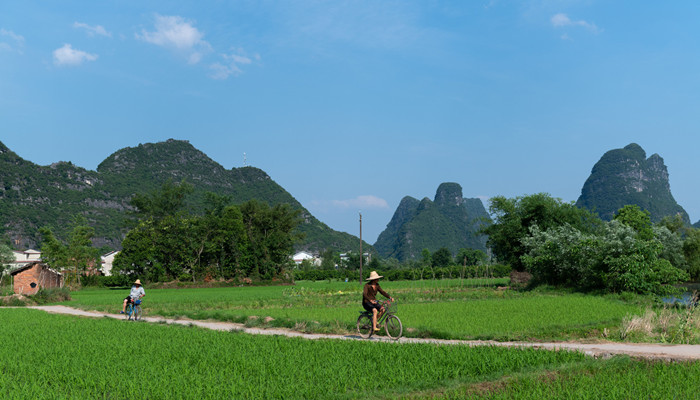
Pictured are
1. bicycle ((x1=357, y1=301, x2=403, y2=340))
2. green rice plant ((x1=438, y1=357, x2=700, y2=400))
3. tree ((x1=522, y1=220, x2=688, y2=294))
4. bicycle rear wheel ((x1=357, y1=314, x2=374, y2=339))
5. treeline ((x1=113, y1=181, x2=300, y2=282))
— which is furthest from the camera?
treeline ((x1=113, y1=181, x2=300, y2=282))

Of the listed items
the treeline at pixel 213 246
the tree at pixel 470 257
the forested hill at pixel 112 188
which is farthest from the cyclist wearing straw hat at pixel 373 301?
the tree at pixel 470 257

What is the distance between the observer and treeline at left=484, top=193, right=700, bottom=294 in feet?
90.1

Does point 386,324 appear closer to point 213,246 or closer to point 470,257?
point 213,246

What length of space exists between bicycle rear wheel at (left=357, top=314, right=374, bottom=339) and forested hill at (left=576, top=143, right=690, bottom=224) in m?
182

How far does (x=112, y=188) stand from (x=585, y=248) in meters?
140

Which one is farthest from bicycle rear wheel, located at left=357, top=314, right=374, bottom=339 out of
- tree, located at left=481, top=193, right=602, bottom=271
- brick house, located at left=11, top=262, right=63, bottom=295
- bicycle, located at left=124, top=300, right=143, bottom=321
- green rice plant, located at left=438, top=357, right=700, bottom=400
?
brick house, located at left=11, top=262, right=63, bottom=295

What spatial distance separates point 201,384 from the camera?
8344 millimetres

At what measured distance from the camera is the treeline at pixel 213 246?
200 feet

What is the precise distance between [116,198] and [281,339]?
142750 millimetres

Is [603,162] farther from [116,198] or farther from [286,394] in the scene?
[286,394]

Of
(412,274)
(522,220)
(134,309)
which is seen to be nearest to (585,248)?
(522,220)

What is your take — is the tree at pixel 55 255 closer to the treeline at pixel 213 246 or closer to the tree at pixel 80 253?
the tree at pixel 80 253

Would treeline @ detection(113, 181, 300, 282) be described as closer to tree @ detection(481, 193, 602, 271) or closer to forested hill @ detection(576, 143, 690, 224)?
tree @ detection(481, 193, 602, 271)

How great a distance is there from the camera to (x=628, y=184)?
18412 centimetres
